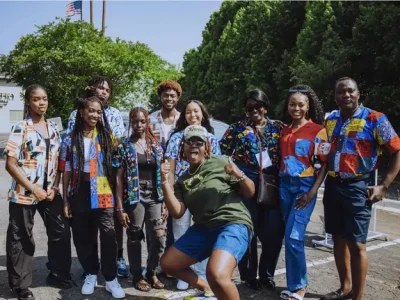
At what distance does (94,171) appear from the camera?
4.09 metres

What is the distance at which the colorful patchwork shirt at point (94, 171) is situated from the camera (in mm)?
4043

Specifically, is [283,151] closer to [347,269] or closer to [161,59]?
[347,269]

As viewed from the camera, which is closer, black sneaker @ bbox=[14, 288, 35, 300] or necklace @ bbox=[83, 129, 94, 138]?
black sneaker @ bbox=[14, 288, 35, 300]

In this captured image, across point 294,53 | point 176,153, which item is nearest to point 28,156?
point 176,153

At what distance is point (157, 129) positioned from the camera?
15.9ft

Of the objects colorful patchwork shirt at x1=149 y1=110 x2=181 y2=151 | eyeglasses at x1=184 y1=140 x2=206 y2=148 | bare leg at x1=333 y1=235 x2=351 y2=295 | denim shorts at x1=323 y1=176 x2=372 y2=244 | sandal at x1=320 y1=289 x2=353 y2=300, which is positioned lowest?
sandal at x1=320 y1=289 x2=353 y2=300

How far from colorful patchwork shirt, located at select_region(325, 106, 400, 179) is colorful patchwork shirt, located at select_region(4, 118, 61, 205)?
8.65 feet

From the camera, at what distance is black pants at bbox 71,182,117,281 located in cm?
409

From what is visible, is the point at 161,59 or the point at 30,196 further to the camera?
the point at 161,59

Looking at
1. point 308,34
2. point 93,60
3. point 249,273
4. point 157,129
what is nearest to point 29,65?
point 93,60

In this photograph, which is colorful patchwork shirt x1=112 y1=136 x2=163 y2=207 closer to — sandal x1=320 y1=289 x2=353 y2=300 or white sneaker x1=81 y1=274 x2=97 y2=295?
white sneaker x1=81 y1=274 x2=97 y2=295

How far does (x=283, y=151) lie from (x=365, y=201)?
0.83m

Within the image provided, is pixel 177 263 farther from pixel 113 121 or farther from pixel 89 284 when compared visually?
pixel 113 121

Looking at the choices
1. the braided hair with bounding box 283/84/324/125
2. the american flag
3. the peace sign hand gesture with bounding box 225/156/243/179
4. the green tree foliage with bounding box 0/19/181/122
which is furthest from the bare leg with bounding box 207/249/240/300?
the american flag
